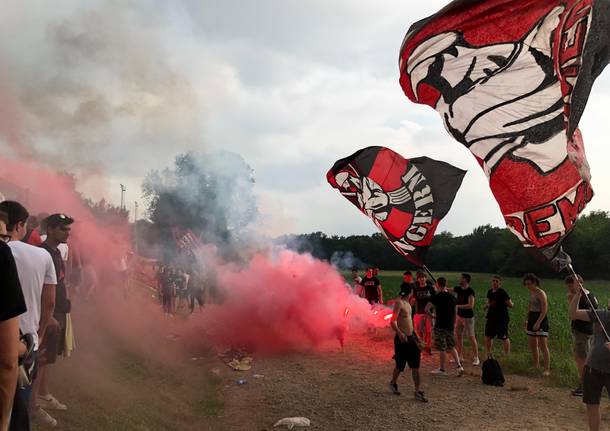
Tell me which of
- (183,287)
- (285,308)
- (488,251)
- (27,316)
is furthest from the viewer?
(488,251)

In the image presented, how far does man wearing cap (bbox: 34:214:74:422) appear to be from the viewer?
5301mm

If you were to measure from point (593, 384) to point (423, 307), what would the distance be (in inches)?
243

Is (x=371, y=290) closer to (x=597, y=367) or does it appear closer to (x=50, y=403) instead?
(x=597, y=367)

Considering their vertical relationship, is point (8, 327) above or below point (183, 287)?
above

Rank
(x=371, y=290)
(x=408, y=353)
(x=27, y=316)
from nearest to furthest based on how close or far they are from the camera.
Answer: (x=27, y=316) < (x=408, y=353) < (x=371, y=290)

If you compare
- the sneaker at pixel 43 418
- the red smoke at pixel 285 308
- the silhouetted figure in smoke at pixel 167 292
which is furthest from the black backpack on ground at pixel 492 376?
the silhouetted figure in smoke at pixel 167 292

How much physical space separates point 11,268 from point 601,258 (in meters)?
69.0

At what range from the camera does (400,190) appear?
1110 centimetres

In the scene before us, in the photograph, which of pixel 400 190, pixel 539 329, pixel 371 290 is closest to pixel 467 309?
pixel 539 329

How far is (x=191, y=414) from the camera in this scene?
23.4 ft

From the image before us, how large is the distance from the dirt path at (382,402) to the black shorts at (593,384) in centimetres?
154

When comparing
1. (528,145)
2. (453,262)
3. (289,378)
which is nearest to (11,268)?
(528,145)

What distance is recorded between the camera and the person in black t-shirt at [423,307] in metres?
11.6

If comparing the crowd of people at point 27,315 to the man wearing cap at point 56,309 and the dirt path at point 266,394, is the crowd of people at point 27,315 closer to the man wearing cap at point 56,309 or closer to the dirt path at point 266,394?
the man wearing cap at point 56,309
